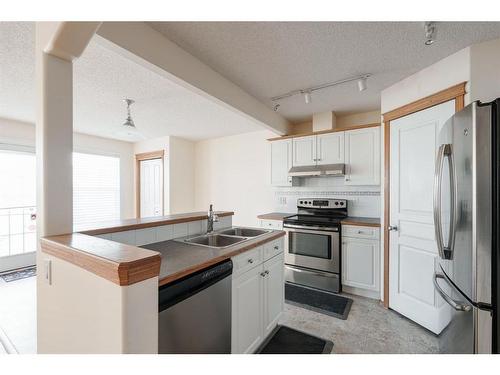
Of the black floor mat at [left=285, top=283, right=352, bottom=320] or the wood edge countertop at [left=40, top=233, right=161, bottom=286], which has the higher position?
the wood edge countertop at [left=40, top=233, right=161, bottom=286]

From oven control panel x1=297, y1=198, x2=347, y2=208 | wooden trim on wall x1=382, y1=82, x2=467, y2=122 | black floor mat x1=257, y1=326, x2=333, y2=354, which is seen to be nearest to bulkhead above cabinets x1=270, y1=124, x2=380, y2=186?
oven control panel x1=297, y1=198, x2=347, y2=208

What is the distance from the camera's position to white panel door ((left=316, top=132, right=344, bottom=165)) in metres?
3.21

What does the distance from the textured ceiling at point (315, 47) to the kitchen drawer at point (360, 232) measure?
1.66 m

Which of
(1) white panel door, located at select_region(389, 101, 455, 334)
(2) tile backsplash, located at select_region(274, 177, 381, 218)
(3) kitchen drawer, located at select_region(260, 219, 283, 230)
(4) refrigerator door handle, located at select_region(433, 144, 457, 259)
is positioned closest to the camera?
(4) refrigerator door handle, located at select_region(433, 144, 457, 259)

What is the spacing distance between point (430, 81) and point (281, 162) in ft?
6.85

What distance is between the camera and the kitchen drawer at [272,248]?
1921 mm

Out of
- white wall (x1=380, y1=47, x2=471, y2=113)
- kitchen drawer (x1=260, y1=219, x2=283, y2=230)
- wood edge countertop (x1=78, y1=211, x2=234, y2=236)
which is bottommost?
kitchen drawer (x1=260, y1=219, x2=283, y2=230)

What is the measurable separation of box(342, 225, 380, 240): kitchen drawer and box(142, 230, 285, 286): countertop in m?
1.42

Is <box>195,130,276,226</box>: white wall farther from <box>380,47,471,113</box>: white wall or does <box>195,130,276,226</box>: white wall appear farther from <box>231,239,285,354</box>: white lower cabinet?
<box>231,239,285,354</box>: white lower cabinet

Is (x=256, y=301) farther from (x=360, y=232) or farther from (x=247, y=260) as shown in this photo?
(x=360, y=232)

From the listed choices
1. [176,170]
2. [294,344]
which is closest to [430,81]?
[294,344]

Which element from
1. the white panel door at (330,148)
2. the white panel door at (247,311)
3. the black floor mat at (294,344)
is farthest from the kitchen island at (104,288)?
the white panel door at (330,148)

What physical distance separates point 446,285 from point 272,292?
124cm
